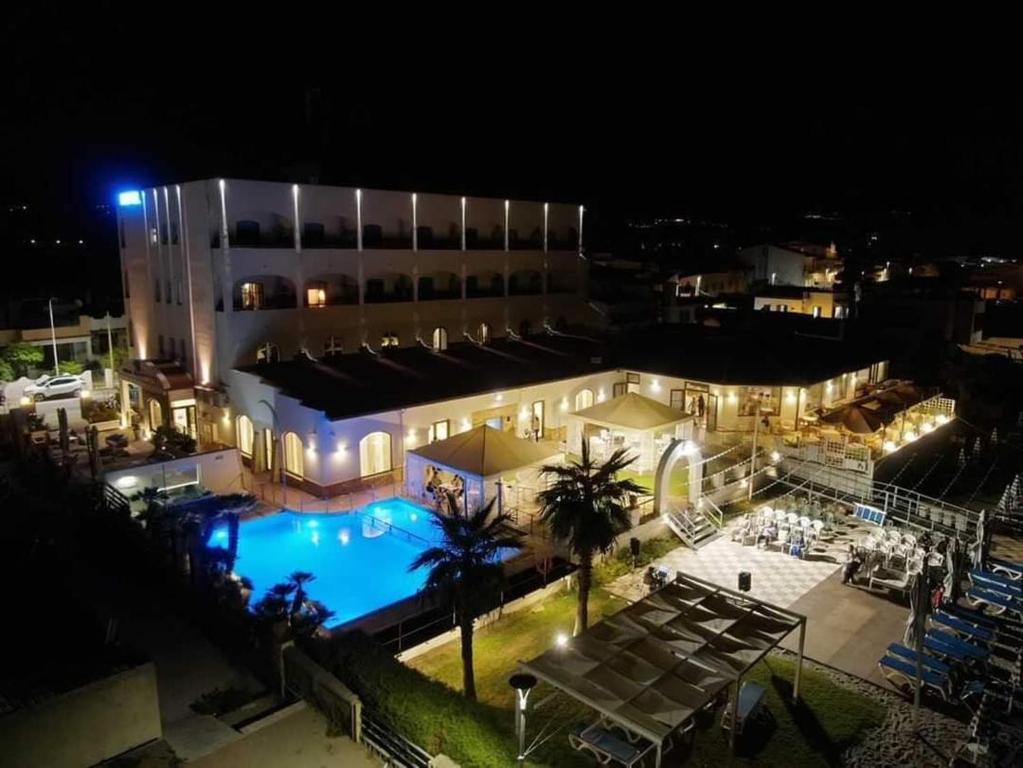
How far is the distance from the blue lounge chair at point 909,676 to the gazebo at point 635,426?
37.6 feet

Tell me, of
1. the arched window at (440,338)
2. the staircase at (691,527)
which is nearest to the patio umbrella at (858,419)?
the staircase at (691,527)

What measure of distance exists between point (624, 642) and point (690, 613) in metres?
1.76

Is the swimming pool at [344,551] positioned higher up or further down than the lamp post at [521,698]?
further down

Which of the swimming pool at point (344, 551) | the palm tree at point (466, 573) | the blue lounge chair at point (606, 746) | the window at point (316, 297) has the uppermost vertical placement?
the window at point (316, 297)

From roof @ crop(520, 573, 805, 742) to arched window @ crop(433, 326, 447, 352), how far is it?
21142 millimetres

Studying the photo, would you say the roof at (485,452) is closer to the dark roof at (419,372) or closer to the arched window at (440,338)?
the dark roof at (419,372)

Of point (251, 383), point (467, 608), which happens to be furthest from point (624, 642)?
point (251, 383)

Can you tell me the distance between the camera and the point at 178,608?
51.6ft

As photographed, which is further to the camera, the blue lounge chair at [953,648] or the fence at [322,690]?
the blue lounge chair at [953,648]

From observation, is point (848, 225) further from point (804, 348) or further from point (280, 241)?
point (280, 241)

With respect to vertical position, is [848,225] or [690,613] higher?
[848,225]

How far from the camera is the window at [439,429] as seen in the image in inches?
1023

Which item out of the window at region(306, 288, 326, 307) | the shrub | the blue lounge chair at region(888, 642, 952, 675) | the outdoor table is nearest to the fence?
the shrub

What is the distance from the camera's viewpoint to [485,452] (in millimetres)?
21719
